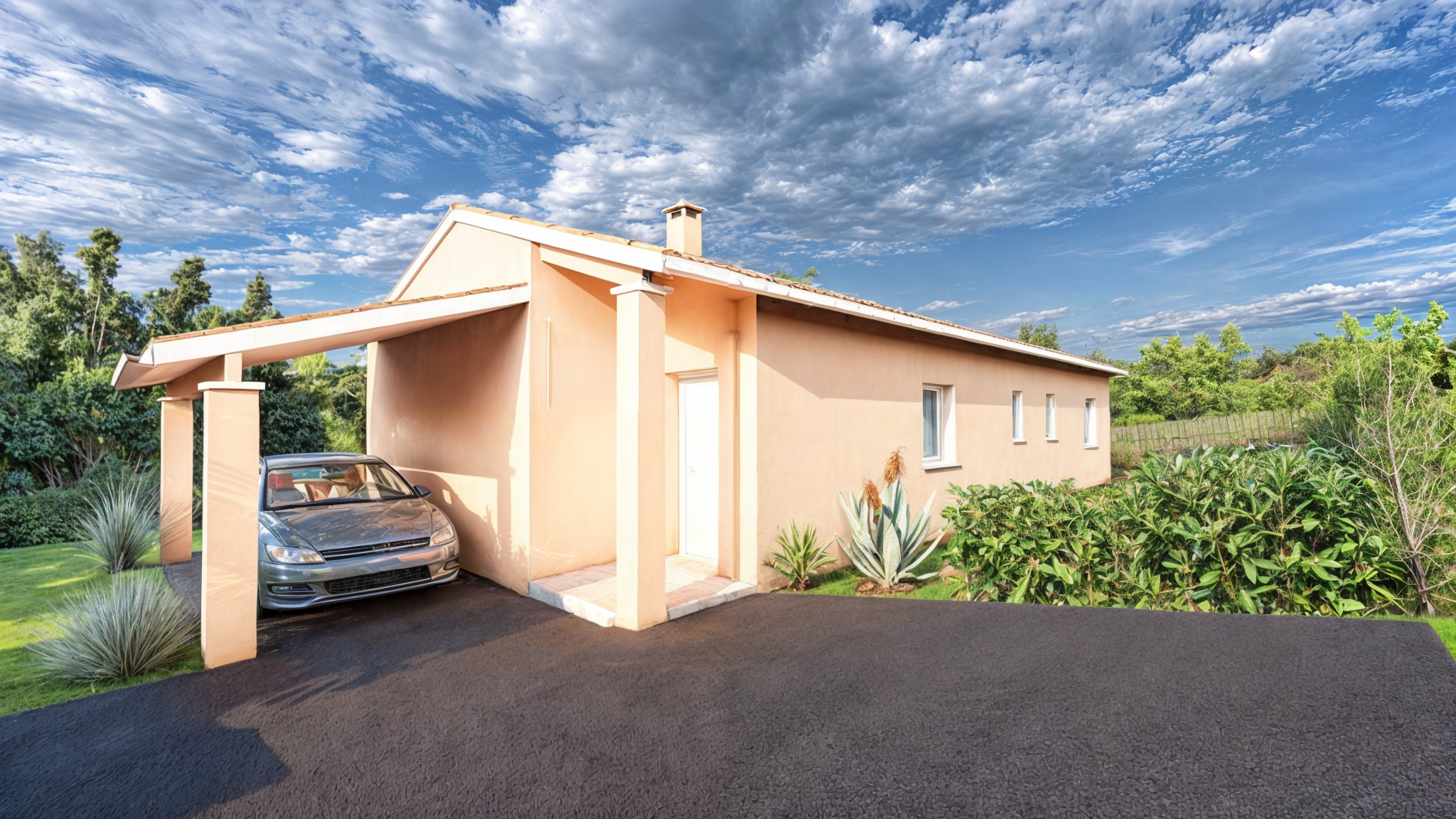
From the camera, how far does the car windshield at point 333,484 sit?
6.62 m

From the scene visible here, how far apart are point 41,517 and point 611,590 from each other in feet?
40.5

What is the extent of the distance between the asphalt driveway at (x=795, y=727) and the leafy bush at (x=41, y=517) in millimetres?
10133

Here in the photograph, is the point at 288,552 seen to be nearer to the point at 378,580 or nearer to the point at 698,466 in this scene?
the point at 378,580

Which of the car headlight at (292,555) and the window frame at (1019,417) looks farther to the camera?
the window frame at (1019,417)

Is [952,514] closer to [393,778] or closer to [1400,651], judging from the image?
[1400,651]

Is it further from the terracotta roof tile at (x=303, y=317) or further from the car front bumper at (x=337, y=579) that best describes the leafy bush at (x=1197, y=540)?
the terracotta roof tile at (x=303, y=317)

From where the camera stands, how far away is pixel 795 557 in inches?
264

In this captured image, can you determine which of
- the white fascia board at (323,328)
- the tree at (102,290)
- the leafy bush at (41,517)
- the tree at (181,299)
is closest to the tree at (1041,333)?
the white fascia board at (323,328)

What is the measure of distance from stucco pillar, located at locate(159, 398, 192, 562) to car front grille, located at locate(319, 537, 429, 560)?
14.0 feet

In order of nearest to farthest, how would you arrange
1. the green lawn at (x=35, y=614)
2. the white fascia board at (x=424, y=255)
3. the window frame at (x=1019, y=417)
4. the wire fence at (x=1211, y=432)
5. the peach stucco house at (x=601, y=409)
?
the green lawn at (x=35, y=614) < the peach stucco house at (x=601, y=409) < the white fascia board at (x=424, y=255) < the window frame at (x=1019, y=417) < the wire fence at (x=1211, y=432)

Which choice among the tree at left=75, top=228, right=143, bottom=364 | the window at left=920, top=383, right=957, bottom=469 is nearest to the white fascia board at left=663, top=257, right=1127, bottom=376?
the window at left=920, top=383, right=957, bottom=469

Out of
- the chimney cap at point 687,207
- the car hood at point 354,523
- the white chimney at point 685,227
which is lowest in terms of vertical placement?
the car hood at point 354,523

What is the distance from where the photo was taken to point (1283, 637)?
14.1 ft

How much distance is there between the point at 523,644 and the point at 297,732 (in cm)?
169
